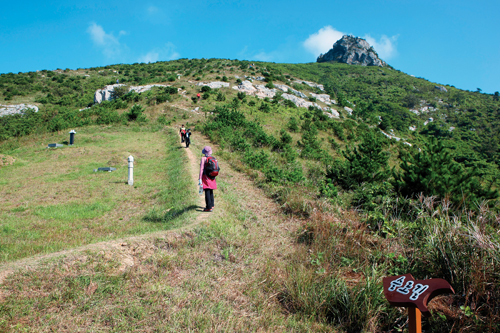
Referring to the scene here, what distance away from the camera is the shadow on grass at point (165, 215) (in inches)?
256

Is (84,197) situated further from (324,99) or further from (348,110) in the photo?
(324,99)

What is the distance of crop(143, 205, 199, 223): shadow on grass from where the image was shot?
21.3 ft

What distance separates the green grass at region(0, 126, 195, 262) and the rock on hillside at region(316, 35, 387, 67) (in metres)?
117

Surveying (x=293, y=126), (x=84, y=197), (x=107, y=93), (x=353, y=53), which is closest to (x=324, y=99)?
(x=293, y=126)

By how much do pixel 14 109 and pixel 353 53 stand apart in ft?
385

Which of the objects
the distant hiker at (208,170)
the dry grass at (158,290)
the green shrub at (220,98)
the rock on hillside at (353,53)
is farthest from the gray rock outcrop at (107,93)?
the rock on hillside at (353,53)

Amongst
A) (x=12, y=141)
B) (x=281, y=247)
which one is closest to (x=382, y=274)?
(x=281, y=247)

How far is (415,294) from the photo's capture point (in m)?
2.29

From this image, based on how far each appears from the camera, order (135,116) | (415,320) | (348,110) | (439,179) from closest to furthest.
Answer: (415,320) → (439,179) → (135,116) → (348,110)

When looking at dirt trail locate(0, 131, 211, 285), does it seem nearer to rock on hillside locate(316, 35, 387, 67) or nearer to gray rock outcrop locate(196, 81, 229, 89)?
gray rock outcrop locate(196, 81, 229, 89)

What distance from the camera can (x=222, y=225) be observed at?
5906 mm

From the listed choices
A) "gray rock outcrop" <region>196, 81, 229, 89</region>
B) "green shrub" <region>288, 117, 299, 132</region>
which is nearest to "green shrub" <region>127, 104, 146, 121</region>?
"green shrub" <region>288, 117, 299, 132</region>

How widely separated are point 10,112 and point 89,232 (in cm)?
3714

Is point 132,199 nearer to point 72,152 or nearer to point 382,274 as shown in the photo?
point 382,274
